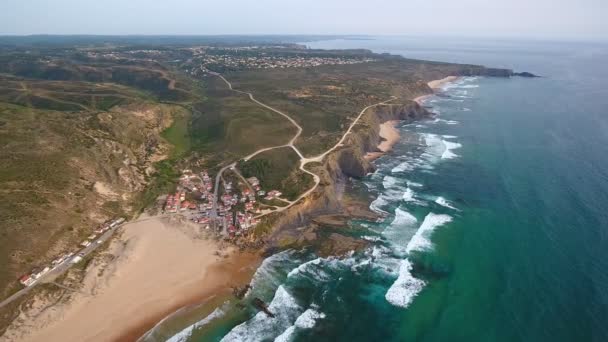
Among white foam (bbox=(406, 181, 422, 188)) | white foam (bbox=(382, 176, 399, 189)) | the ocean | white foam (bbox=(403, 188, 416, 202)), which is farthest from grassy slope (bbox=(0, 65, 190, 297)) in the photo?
white foam (bbox=(406, 181, 422, 188))

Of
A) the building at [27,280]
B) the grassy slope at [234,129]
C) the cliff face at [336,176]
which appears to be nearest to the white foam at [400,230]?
the cliff face at [336,176]

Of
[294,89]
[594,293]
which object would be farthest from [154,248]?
[294,89]

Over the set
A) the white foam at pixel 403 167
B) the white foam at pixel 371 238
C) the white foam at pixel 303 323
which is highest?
the white foam at pixel 403 167

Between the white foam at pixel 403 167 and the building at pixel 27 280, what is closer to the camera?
the building at pixel 27 280

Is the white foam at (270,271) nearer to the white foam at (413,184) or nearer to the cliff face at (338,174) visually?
the cliff face at (338,174)

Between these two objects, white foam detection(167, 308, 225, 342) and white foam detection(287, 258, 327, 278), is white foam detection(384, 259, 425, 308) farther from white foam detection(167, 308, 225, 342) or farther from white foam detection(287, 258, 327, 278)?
white foam detection(167, 308, 225, 342)
